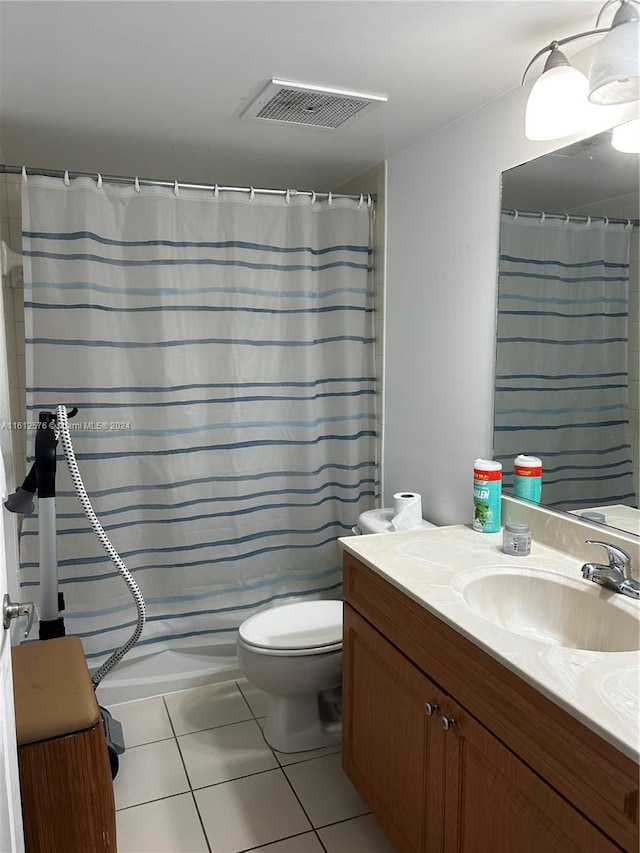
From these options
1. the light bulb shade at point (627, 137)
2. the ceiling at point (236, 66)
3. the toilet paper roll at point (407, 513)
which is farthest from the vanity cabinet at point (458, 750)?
the ceiling at point (236, 66)

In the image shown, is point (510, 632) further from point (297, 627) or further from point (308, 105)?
point (308, 105)

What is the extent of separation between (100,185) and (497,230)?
4.58 feet

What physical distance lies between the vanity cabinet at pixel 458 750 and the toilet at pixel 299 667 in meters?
0.19

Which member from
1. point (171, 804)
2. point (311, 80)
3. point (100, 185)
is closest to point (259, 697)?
point (171, 804)

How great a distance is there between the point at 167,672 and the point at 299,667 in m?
0.79

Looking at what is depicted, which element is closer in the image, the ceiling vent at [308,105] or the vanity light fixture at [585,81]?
the vanity light fixture at [585,81]

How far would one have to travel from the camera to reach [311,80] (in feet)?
5.74

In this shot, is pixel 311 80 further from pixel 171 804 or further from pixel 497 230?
pixel 171 804

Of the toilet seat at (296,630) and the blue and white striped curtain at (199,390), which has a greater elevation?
the blue and white striped curtain at (199,390)

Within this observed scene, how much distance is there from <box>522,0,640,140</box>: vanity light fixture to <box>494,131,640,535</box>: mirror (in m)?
0.14

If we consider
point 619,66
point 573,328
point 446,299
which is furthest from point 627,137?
point 446,299


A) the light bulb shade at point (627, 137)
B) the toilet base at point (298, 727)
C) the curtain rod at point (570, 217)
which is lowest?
the toilet base at point (298, 727)

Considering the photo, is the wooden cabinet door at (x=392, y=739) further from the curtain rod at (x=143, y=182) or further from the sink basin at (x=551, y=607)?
the curtain rod at (x=143, y=182)

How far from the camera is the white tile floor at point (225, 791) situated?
1.79m
